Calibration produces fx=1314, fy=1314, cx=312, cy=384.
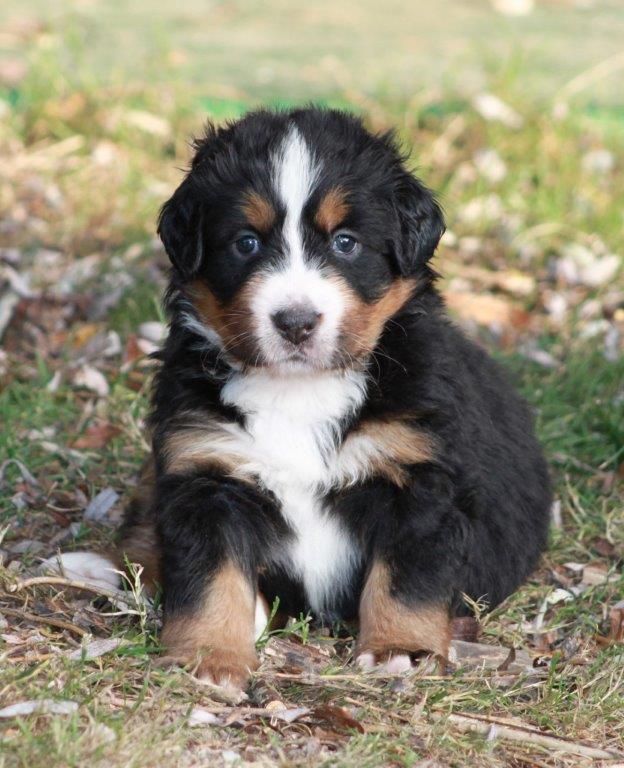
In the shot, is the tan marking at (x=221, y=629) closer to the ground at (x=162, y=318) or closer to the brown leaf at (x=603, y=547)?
the ground at (x=162, y=318)

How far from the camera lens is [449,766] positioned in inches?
123

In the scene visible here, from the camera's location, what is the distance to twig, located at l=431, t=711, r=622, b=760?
326 cm

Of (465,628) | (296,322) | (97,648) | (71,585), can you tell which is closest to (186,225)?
(296,322)

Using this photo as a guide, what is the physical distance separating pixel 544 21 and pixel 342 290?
27.5ft

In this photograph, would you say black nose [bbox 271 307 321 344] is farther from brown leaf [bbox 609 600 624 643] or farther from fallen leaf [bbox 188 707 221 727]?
brown leaf [bbox 609 600 624 643]

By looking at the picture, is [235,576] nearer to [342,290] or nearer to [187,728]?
[187,728]

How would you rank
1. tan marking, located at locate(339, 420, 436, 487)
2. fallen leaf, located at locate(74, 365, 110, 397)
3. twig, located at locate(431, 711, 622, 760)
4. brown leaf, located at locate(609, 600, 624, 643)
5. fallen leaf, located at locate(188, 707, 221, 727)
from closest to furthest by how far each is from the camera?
fallen leaf, located at locate(188, 707, 221, 727), twig, located at locate(431, 711, 622, 760), tan marking, located at locate(339, 420, 436, 487), brown leaf, located at locate(609, 600, 624, 643), fallen leaf, located at locate(74, 365, 110, 397)

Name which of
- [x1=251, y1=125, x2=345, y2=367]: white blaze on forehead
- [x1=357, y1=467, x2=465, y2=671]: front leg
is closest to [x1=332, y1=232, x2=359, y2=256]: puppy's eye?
[x1=251, y1=125, x2=345, y2=367]: white blaze on forehead

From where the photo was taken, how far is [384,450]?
11.9 ft

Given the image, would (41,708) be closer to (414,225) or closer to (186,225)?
(186,225)

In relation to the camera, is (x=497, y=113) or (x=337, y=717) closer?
(x=337, y=717)

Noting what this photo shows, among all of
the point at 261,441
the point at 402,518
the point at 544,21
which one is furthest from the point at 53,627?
the point at 544,21

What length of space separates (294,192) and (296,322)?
1.19ft

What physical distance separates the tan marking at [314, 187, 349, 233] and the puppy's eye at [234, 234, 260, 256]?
0.60 ft
